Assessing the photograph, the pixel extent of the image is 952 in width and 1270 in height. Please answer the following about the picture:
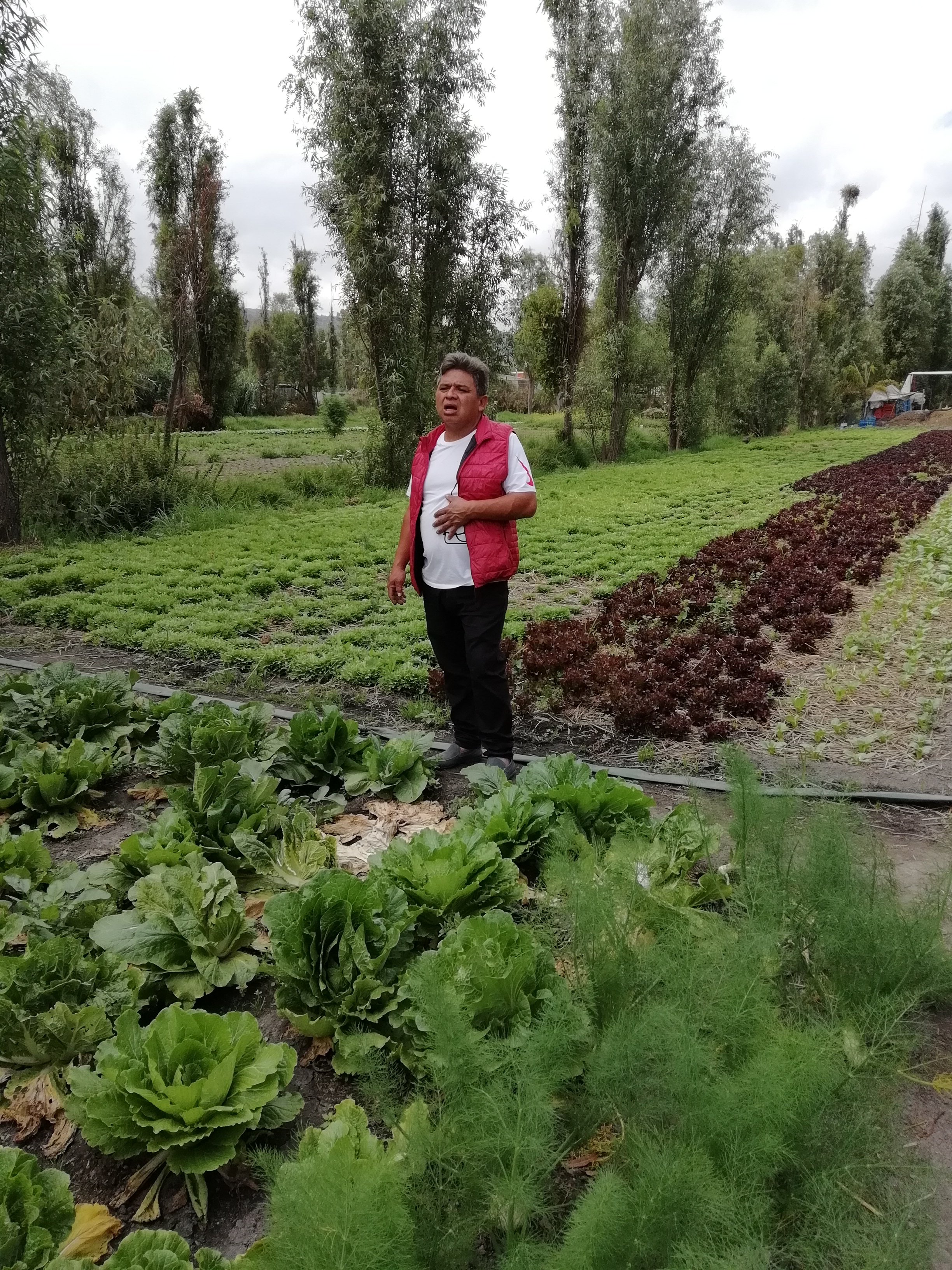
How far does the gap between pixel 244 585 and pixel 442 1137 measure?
25.1 feet

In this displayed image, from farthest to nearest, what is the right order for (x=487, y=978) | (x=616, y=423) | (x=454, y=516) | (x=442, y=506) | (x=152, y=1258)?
(x=616, y=423) → (x=442, y=506) → (x=454, y=516) → (x=487, y=978) → (x=152, y=1258)

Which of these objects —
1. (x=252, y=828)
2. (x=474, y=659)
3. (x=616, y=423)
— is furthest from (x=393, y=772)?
(x=616, y=423)

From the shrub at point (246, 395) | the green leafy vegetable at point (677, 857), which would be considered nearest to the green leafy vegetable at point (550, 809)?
the green leafy vegetable at point (677, 857)

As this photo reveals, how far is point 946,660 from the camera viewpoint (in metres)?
6.08

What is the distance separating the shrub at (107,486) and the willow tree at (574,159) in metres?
14.9

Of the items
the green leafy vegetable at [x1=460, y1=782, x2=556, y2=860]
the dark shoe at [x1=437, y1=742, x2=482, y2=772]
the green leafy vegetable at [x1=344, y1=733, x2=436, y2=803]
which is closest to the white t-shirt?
the green leafy vegetable at [x1=344, y1=733, x2=436, y2=803]

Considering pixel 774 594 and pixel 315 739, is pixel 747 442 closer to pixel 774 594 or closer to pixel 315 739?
pixel 774 594

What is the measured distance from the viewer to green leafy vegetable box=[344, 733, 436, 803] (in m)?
3.79

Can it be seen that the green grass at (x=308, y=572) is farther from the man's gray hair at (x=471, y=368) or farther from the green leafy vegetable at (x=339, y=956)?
the green leafy vegetable at (x=339, y=956)

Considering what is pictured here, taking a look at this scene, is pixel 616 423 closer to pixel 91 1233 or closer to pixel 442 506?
pixel 442 506

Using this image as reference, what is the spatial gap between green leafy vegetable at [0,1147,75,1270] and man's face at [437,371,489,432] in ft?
9.52

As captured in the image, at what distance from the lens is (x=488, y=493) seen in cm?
355

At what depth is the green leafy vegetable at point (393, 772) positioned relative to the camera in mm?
3795

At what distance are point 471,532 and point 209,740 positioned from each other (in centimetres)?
159
